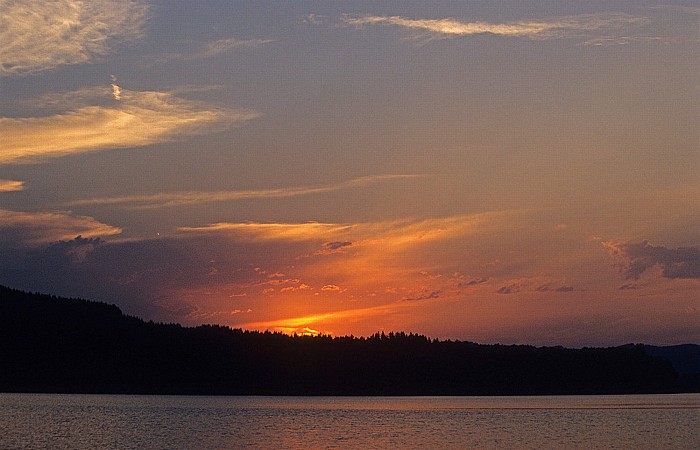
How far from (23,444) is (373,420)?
56.4 metres

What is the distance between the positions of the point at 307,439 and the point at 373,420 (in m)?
35.8

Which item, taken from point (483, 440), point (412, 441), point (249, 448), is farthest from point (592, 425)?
point (249, 448)

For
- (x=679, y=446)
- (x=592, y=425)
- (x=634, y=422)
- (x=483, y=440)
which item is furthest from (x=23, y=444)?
(x=634, y=422)

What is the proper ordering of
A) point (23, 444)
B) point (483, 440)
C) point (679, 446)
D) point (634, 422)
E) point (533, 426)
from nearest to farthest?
1. point (23, 444)
2. point (679, 446)
3. point (483, 440)
4. point (533, 426)
5. point (634, 422)

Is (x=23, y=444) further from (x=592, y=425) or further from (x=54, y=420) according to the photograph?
(x=592, y=425)

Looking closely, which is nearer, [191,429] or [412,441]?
[412,441]

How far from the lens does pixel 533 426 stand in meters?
110

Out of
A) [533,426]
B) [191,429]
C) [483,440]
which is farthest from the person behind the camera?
[533,426]

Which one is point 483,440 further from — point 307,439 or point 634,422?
point 634,422

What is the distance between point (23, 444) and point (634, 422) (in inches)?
3016

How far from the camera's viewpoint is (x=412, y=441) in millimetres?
85250

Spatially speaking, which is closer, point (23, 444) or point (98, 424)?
point (23, 444)

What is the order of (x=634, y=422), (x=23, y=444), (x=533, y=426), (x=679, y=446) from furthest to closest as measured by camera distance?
(x=634, y=422)
(x=533, y=426)
(x=679, y=446)
(x=23, y=444)

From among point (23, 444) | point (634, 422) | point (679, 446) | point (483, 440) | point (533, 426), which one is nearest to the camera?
point (23, 444)
